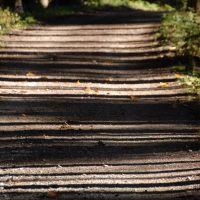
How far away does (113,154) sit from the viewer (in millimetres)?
8086

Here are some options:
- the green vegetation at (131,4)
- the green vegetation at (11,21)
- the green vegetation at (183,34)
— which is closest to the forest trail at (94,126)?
the green vegetation at (183,34)

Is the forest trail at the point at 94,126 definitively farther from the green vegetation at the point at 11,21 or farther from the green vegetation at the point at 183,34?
the green vegetation at the point at 11,21

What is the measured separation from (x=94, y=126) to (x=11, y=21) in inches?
574

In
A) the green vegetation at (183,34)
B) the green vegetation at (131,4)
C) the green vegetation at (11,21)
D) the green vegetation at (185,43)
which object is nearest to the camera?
the green vegetation at (185,43)

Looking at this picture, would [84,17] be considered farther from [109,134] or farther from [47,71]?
[109,134]

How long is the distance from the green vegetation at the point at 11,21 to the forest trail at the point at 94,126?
2917 mm

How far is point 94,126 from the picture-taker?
9641 millimetres

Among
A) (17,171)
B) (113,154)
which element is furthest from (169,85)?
(17,171)

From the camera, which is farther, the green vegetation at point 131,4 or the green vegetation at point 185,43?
the green vegetation at point 131,4

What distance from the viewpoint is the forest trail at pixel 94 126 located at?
6.85 meters

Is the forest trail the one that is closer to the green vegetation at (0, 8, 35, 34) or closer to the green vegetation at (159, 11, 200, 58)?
the green vegetation at (159, 11, 200, 58)

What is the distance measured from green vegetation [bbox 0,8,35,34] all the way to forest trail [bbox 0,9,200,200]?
2.92m

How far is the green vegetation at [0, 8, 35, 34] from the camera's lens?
21973mm

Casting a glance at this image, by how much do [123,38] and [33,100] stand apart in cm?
1103
